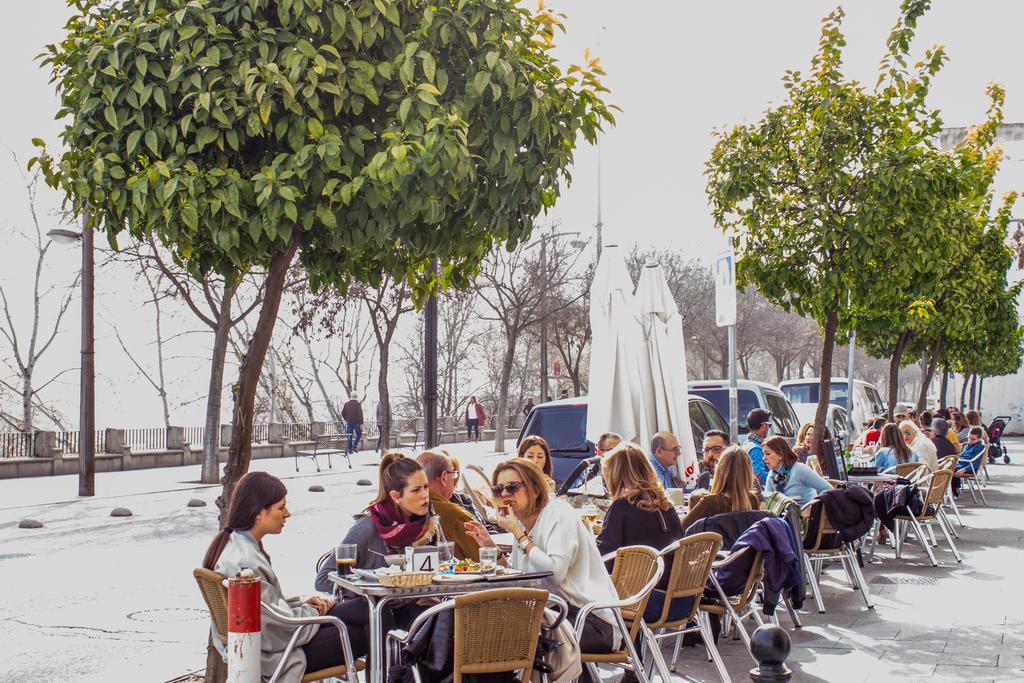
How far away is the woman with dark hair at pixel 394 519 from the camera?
620 centimetres

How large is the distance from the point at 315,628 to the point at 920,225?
9.70m

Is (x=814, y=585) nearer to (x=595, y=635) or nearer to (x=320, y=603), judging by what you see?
(x=595, y=635)

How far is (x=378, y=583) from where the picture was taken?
217 inches

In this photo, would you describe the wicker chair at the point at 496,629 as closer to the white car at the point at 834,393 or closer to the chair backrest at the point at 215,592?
the chair backrest at the point at 215,592

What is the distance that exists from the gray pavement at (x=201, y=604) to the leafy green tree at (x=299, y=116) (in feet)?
11.4

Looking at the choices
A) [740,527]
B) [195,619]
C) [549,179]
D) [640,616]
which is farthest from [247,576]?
[195,619]

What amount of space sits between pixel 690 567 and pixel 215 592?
2686mm

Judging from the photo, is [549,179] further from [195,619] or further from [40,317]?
A: [40,317]

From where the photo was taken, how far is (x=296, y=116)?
563cm

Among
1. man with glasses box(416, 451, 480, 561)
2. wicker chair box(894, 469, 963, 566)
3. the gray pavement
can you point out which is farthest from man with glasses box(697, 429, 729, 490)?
man with glasses box(416, 451, 480, 561)

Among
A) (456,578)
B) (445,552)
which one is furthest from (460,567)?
(456,578)

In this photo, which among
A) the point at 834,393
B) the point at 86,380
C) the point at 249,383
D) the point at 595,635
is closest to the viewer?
the point at 595,635

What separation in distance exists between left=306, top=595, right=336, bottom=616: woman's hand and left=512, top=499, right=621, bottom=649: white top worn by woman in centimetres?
103

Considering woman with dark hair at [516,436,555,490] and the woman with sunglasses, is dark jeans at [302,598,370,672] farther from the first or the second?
woman with dark hair at [516,436,555,490]
